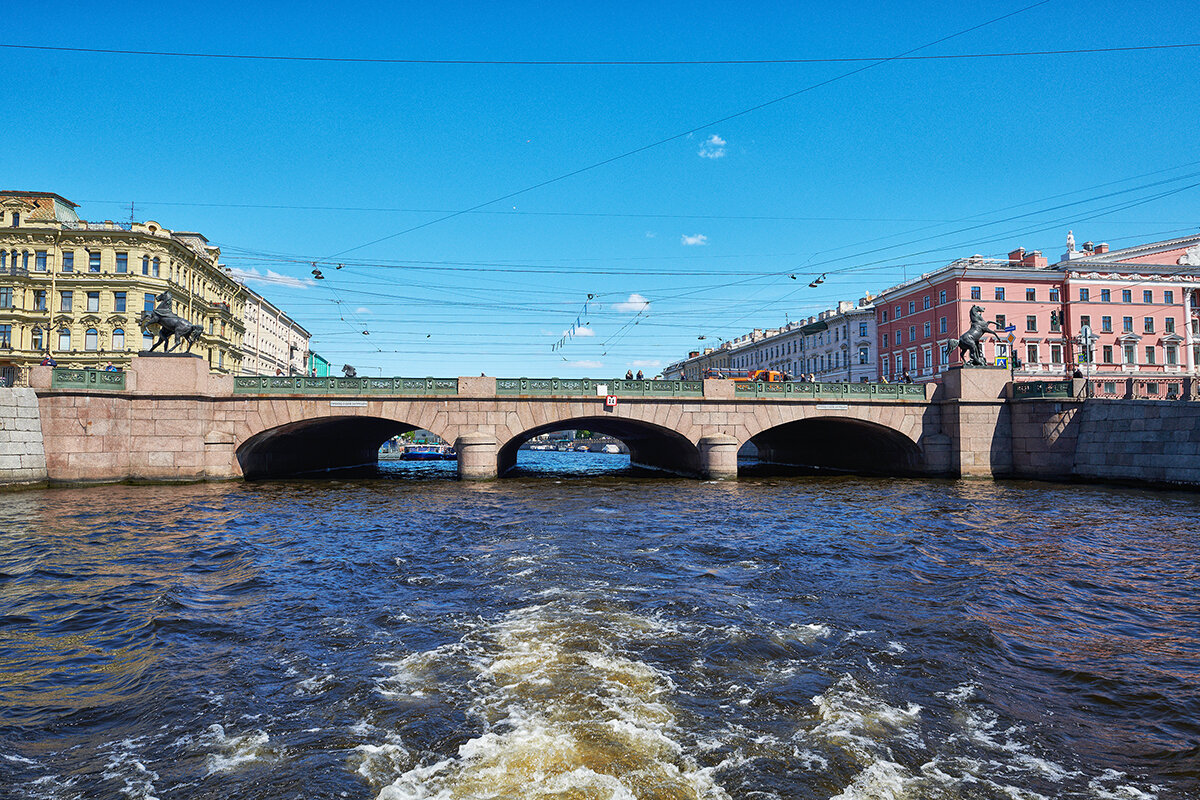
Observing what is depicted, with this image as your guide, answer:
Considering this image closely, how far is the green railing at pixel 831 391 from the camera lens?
3158cm

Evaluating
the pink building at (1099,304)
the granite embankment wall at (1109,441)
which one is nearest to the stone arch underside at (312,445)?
the granite embankment wall at (1109,441)

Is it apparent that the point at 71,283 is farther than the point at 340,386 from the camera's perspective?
Yes

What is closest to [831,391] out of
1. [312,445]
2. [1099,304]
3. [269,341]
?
[312,445]

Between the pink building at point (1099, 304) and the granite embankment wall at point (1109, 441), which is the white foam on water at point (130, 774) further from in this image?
the pink building at point (1099, 304)

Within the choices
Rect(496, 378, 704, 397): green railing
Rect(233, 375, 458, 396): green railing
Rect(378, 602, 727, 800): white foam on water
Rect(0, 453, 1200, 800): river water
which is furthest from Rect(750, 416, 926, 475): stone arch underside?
Rect(378, 602, 727, 800): white foam on water

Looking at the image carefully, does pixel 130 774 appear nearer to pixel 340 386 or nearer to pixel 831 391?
pixel 340 386

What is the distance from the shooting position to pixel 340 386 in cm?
2886

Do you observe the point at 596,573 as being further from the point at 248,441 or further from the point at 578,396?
the point at 248,441

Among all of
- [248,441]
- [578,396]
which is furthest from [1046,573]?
[248,441]

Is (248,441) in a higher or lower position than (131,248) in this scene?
lower

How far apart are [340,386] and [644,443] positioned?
912 inches

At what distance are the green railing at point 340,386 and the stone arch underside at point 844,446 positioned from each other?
1658cm

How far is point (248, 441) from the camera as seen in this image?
2842 cm

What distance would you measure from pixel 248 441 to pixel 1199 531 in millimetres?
32273
